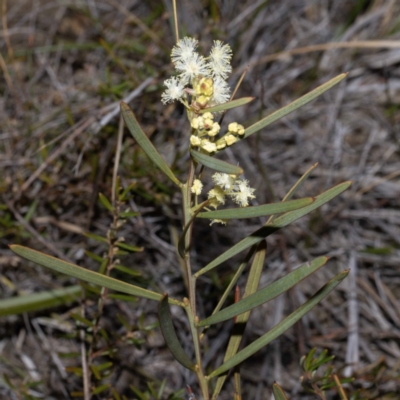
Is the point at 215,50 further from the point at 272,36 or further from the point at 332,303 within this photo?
the point at 272,36

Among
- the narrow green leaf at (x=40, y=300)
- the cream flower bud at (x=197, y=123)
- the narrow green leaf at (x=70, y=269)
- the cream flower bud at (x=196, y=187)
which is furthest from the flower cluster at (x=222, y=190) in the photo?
the narrow green leaf at (x=40, y=300)

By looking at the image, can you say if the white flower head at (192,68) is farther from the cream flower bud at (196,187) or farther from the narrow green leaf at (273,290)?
the narrow green leaf at (273,290)

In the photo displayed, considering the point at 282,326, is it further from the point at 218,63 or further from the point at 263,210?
the point at 218,63

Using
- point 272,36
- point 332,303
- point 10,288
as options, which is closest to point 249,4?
point 272,36

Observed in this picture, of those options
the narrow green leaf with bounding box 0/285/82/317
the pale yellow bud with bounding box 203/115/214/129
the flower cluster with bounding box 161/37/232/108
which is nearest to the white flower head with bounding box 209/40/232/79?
the flower cluster with bounding box 161/37/232/108

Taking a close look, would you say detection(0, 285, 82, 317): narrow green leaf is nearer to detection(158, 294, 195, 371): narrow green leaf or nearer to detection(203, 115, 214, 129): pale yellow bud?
detection(158, 294, 195, 371): narrow green leaf
